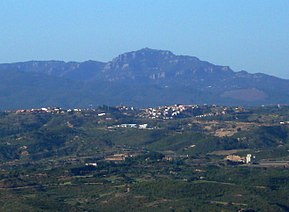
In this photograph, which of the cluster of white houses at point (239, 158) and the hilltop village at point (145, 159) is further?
the cluster of white houses at point (239, 158)

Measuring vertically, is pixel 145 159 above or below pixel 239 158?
above

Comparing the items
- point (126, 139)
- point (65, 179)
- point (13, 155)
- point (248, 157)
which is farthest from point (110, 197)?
point (126, 139)

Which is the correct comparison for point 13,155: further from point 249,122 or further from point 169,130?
point 249,122

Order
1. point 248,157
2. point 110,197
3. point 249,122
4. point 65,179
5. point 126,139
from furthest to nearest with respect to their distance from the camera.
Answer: point 249,122
point 126,139
point 248,157
point 65,179
point 110,197

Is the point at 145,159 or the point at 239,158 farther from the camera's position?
the point at 239,158

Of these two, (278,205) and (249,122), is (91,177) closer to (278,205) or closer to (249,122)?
(278,205)

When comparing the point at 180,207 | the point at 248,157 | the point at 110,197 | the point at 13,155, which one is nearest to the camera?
the point at 180,207

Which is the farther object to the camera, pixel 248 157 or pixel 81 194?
pixel 248 157

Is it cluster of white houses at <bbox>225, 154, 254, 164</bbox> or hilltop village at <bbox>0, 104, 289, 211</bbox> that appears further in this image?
cluster of white houses at <bbox>225, 154, 254, 164</bbox>

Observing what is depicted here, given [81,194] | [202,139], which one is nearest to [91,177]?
[81,194]
